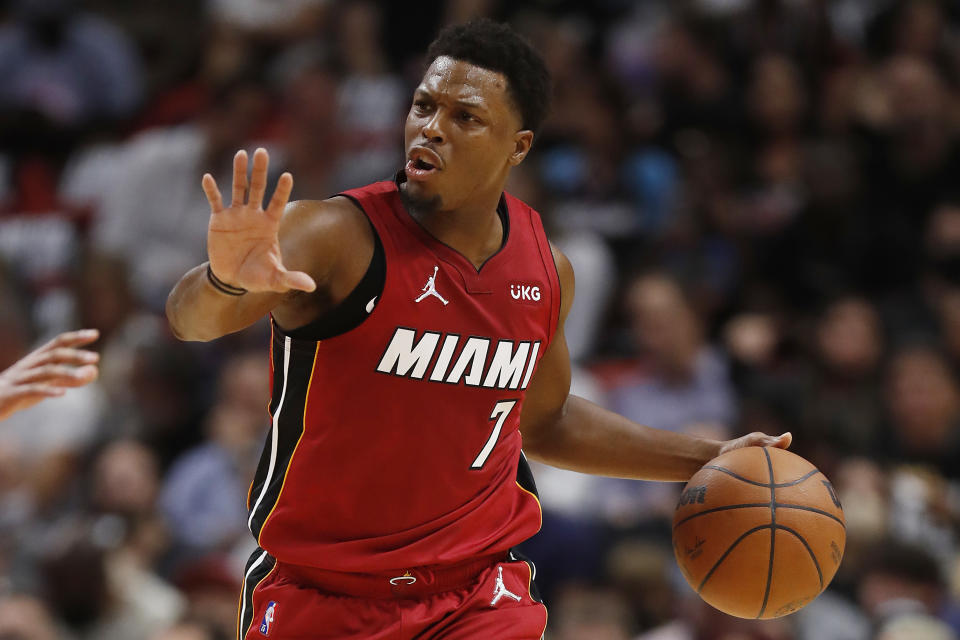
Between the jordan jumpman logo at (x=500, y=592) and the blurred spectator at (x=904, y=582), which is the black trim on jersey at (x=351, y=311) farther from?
the blurred spectator at (x=904, y=582)

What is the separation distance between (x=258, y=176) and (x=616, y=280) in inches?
223

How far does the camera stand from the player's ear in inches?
154

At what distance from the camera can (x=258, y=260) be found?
126 inches

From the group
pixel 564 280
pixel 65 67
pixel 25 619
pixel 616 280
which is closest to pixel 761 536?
pixel 564 280

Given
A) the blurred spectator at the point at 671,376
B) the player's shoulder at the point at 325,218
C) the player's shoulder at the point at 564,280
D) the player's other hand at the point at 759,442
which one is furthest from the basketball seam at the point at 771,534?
the blurred spectator at the point at 671,376

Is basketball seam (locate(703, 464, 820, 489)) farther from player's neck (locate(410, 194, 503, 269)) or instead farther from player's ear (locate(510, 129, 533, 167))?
player's ear (locate(510, 129, 533, 167))

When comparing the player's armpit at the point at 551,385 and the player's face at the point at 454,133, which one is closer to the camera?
the player's face at the point at 454,133

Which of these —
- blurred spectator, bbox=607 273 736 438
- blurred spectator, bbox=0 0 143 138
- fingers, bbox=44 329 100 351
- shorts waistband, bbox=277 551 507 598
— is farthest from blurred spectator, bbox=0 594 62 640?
blurred spectator, bbox=0 0 143 138

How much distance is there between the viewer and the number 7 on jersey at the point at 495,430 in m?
3.83

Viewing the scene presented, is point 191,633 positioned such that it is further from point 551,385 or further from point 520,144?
point 520,144

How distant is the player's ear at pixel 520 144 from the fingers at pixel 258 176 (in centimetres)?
97

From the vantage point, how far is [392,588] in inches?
147

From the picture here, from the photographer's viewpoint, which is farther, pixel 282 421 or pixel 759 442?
pixel 759 442

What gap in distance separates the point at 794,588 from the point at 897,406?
11.8 ft
